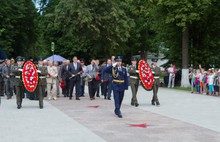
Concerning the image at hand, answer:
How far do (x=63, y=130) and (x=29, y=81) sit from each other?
5.79 metres

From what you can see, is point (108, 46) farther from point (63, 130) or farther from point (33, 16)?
point (63, 130)

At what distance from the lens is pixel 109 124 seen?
38.9 feet

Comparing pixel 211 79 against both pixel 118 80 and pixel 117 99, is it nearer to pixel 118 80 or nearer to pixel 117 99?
pixel 118 80

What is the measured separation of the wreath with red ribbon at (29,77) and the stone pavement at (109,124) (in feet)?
2.85

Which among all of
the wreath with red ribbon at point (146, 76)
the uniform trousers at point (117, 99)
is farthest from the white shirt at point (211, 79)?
the uniform trousers at point (117, 99)

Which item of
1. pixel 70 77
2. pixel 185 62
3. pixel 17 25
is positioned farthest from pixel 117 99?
pixel 17 25

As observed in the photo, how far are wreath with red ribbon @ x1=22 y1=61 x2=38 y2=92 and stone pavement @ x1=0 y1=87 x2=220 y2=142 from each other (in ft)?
2.85

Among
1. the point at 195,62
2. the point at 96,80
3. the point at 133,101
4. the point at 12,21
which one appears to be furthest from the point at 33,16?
the point at 133,101

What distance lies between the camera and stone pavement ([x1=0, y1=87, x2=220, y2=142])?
9.66m

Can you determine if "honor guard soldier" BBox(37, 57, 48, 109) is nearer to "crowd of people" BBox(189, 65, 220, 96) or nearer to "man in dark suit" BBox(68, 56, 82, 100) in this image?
"man in dark suit" BBox(68, 56, 82, 100)

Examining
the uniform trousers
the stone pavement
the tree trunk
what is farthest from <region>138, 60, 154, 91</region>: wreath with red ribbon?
the tree trunk

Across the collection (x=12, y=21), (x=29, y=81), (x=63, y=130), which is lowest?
(x=63, y=130)

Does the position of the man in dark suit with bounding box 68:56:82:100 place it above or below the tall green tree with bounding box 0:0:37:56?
below

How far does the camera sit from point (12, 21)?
153 ft
